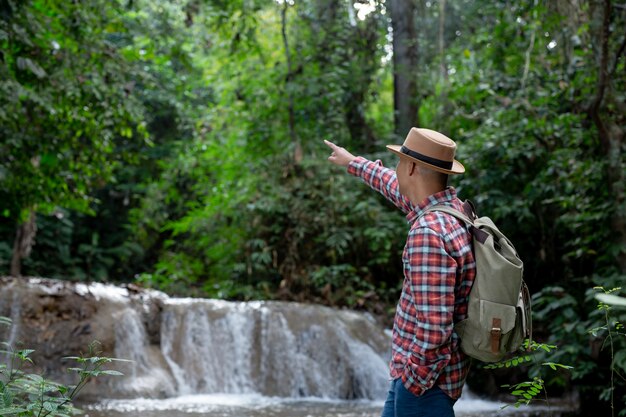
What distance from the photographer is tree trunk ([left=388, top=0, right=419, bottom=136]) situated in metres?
14.4

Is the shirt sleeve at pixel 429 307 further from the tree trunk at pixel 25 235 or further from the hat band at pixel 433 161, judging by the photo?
the tree trunk at pixel 25 235

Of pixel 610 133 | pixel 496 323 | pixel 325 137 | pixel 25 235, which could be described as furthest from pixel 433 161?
pixel 25 235

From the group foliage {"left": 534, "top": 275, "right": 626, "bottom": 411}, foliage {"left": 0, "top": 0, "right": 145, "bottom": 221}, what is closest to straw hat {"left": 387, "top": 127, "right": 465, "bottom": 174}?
foliage {"left": 534, "top": 275, "right": 626, "bottom": 411}

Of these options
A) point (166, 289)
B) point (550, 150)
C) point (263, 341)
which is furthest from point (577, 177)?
point (166, 289)

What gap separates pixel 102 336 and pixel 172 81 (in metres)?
13.7

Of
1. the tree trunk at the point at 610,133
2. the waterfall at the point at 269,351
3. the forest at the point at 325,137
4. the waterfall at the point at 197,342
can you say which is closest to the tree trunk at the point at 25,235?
the forest at the point at 325,137

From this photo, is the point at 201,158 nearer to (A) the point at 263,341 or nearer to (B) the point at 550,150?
(A) the point at 263,341

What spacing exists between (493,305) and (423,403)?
44 cm

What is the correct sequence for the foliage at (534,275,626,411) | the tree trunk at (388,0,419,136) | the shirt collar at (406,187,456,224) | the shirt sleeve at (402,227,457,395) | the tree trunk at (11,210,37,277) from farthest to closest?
1. the tree trunk at (388,0,419,136)
2. the tree trunk at (11,210,37,277)
3. the foliage at (534,275,626,411)
4. the shirt collar at (406,187,456,224)
5. the shirt sleeve at (402,227,457,395)

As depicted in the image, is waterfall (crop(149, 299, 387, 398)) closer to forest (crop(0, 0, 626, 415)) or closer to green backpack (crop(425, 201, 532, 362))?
forest (crop(0, 0, 626, 415))

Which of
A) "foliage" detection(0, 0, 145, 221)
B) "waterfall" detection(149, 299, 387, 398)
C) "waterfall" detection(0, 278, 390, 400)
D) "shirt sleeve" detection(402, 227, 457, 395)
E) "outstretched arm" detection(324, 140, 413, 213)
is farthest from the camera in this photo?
"waterfall" detection(149, 299, 387, 398)

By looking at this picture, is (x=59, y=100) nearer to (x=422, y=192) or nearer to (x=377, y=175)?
(x=377, y=175)

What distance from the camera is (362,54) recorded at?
14.7m

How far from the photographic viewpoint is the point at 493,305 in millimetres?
2514
